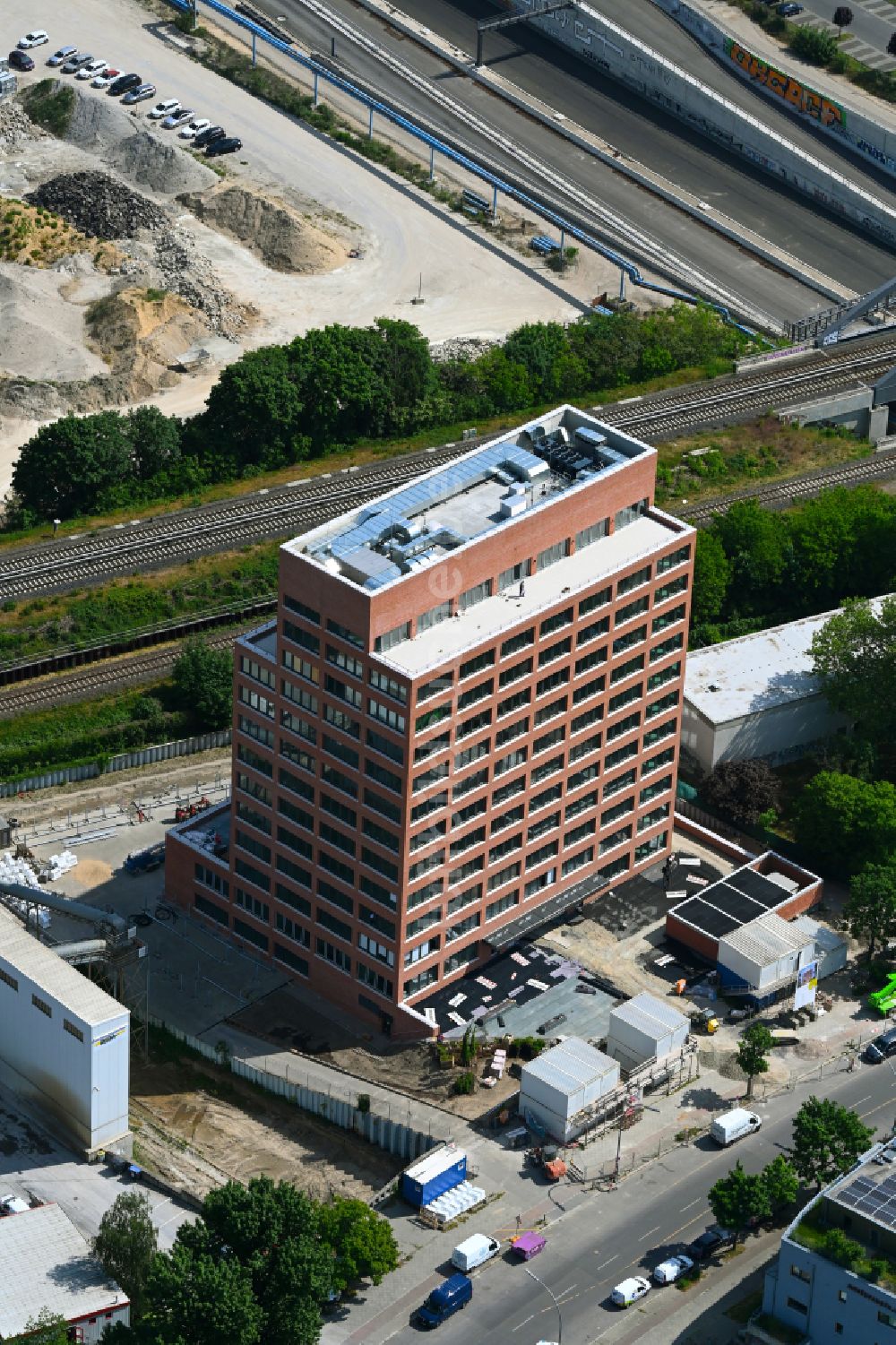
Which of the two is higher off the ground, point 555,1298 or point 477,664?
point 477,664

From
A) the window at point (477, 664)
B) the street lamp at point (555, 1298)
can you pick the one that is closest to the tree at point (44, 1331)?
the street lamp at point (555, 1298)

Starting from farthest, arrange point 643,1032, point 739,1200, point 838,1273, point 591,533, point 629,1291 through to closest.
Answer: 1. point 591,533
2. point 643,1032
3. point 739,1200
4. point 629,1291
5. point 838,1273

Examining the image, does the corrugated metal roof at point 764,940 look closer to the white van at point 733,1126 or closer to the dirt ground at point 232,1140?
the white van at point 733,1126

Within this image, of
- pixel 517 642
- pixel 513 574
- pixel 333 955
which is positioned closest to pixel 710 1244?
pixel 333 955

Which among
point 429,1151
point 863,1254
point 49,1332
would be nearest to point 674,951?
point 429,1151

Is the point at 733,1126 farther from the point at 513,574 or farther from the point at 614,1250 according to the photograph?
the point at 513,574

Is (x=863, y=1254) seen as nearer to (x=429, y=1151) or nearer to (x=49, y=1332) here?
(x=429, y=1151)
